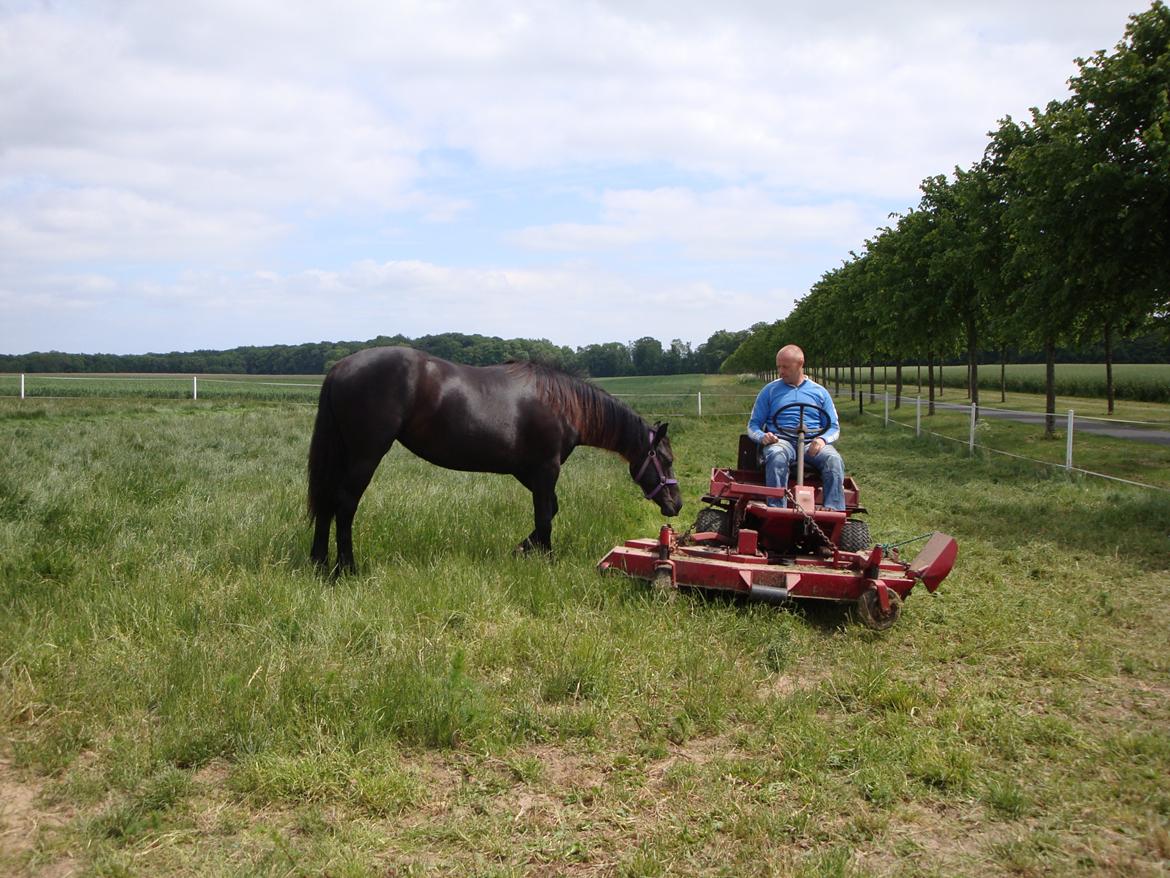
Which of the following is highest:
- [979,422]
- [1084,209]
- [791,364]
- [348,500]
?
[1084,209]

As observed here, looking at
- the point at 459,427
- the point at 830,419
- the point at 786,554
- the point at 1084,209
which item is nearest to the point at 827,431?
the point at 830,419

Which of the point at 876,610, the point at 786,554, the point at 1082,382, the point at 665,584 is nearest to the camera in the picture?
the point at 876,610

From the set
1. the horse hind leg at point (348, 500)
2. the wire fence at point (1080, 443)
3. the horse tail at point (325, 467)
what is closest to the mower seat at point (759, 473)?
the horse hind leg at point (348, 500)

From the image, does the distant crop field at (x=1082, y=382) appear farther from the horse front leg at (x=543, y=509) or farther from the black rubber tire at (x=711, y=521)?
the horse front leg at (x=543, y=509)

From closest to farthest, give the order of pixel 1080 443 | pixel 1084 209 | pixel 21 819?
pixel 21 819 < pixel 1084 209 < pixel 1080 443

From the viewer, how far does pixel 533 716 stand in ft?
13.6

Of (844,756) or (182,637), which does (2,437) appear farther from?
(844,756)

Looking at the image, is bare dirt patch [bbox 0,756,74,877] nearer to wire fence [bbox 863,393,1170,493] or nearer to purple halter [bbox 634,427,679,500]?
purple halter [bbox 634,427,679,500]

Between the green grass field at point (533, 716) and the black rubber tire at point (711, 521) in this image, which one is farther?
the black rubber tire at point (711, 521)

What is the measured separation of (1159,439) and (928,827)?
19.7m

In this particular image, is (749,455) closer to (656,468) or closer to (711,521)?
(711,521)

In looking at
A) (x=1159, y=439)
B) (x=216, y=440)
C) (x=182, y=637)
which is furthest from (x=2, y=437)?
(x=1159, y=439)

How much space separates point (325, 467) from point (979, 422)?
55.5 ft

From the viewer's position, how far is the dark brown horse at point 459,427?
6.79 meters
